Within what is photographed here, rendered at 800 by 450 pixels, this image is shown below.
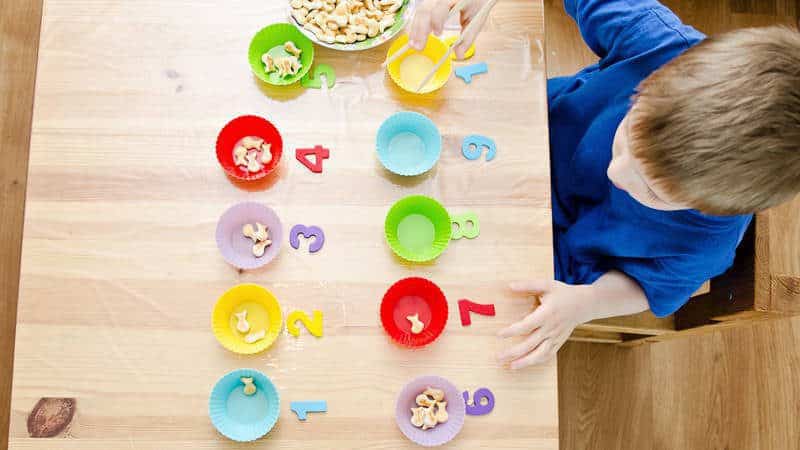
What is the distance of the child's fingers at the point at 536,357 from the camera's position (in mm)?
725

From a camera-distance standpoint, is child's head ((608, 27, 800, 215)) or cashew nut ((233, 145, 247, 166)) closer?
child's head ((608, 27, 800, 215))

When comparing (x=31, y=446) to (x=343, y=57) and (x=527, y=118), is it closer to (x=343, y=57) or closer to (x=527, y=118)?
(x=343, y=57)

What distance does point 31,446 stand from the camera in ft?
2.31

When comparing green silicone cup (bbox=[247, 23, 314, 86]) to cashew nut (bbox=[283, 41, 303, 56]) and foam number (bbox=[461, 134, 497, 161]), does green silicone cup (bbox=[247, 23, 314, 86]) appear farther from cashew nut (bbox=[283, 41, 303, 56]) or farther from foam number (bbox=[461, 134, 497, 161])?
foam number (bbox=[461, 134, 497, 161])

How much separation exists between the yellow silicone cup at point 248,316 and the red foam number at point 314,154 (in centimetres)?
16

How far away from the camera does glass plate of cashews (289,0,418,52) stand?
0.77m

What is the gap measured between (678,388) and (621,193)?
75cm

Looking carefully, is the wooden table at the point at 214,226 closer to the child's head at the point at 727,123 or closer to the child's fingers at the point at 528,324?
the child's fingers at the point at 528,324

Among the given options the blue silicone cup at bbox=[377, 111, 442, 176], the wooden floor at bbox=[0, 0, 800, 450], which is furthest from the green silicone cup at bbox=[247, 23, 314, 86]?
the wooden floor at bbox=[0, 0, 800, 450]

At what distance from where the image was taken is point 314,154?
76 cm

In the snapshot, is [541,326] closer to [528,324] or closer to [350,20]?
[528,324]

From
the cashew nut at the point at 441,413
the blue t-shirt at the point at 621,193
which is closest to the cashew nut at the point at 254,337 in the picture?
the cashew nut at the point at 441,413

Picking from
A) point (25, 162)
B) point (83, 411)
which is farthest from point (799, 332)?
point (25, 162)

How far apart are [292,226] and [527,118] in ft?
1.07
